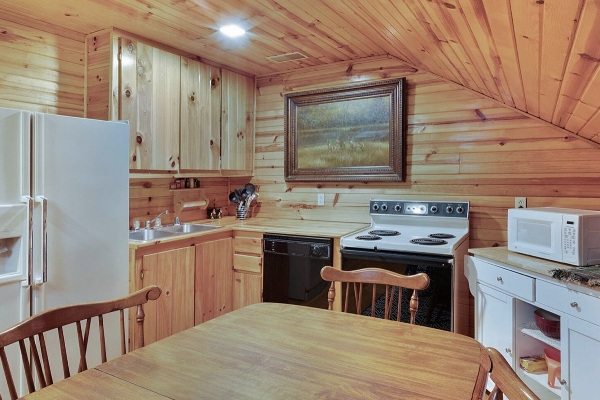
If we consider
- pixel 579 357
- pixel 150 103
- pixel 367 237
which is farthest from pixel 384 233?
pixel 150 103

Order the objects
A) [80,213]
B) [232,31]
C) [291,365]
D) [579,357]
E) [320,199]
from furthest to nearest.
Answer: [320,199]
[232,31]
[80,213]
[579,357]
[291,365]

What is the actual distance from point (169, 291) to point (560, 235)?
2.31 meters

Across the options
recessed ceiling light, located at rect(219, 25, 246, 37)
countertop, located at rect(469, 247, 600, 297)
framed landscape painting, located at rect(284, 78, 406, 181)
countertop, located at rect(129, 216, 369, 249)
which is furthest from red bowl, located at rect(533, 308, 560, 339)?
recessed ceiling light, located at rect(219, 25, 246, 37)

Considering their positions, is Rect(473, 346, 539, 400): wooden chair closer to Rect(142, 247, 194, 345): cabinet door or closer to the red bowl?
the red bowl

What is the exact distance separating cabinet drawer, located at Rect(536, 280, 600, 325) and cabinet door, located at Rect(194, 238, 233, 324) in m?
2.11

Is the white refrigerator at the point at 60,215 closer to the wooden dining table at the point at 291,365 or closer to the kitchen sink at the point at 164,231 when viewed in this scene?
→ the kitchen sink at the point at 164,231

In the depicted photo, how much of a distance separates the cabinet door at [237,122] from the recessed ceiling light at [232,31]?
751 mm

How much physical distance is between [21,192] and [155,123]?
3.88ft

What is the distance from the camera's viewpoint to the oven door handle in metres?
2.38

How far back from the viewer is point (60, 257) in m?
2.00

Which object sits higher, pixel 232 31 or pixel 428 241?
pixel 232 31

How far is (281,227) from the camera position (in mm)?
3223

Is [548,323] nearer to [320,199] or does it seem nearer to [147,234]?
[320,199]

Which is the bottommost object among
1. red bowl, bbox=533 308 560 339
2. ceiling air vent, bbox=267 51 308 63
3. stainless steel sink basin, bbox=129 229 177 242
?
red bowl, bbox=533 308 560 339
